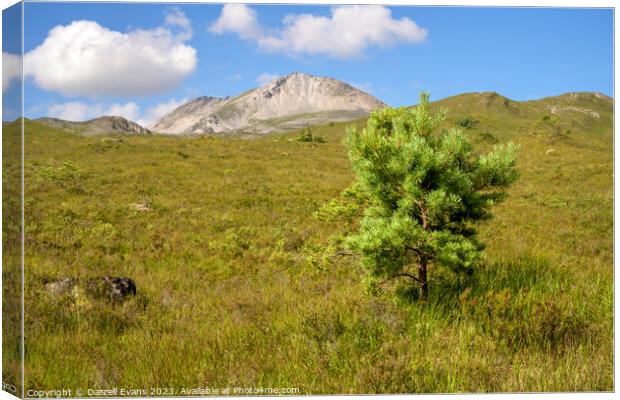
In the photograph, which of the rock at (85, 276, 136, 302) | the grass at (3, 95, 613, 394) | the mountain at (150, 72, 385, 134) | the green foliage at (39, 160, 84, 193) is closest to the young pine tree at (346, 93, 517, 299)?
the grass at (3, 95, 613, 394)

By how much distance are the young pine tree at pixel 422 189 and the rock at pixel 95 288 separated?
13.5ft

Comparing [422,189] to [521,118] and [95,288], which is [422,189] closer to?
[95,288]

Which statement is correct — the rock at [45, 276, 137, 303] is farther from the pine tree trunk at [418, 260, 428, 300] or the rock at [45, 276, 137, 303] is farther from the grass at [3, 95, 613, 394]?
the pine tree trunk at [418, 260, 428, 300]

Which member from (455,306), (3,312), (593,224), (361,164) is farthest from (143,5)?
(593,224)

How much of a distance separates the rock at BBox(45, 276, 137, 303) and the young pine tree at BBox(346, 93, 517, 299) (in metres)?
4.13

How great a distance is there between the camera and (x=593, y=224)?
36.0 ft

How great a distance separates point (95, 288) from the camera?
6.16 metres

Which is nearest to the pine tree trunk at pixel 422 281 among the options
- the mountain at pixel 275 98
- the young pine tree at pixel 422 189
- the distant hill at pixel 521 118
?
the young pine tree at pixel 422 189

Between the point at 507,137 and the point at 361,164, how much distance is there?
49901 mm

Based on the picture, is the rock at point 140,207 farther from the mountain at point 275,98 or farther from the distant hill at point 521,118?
the distant hill at point 521,118

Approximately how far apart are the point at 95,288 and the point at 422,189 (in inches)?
198

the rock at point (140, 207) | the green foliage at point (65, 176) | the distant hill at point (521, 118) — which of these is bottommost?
the rock at point (140, 207)

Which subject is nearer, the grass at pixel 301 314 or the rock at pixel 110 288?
the grass at pixel 301 314

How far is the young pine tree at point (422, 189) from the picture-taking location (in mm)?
4016
